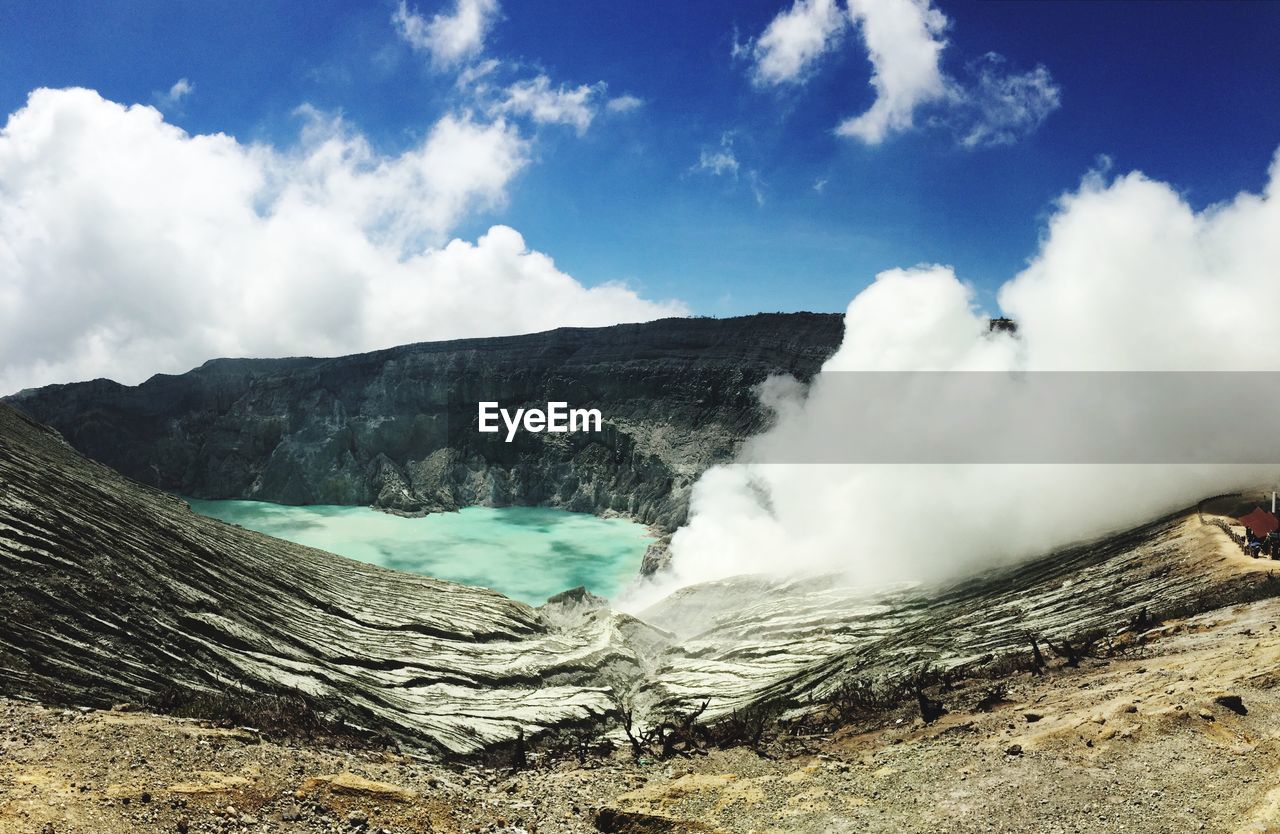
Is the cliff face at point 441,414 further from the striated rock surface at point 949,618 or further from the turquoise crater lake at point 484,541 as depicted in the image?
the striated rock surface at point 949,618

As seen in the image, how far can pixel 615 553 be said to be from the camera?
74.4 m

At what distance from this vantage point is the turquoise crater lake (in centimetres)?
6456

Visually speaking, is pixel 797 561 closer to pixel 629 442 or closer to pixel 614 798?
pixel 614 798

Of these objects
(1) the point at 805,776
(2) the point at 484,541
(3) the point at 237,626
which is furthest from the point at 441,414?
(1) the point at 805,776

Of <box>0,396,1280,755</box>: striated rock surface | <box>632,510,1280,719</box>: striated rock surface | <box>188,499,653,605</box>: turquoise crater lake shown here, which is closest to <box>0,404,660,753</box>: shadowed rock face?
<box>0,396,1280,755</box>: striated rock surface

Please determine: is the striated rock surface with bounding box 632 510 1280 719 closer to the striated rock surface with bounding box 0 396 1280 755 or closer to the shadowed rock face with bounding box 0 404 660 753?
the striated rock surface with bounding box 0 396 1280 755

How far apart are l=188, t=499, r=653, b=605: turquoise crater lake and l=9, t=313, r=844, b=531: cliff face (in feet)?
14.6

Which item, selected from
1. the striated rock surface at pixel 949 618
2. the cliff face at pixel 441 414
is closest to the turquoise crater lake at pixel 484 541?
the cliff face at pixel 441 414

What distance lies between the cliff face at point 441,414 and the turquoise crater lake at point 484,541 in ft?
14.6

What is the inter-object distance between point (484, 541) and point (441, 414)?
110 ft

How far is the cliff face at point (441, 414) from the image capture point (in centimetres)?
9725

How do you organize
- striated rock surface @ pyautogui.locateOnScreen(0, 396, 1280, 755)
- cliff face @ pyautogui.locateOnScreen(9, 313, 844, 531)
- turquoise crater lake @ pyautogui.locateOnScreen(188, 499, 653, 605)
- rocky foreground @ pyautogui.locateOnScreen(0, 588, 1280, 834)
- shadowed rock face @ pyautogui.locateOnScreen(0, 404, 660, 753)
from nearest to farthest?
rocky foreground @ pyautogui.locateOnScreen(0, 588, 1280, 834)
shadowed rock face @ pyautogui.locateOnScreen(0, 404, 660, 753)
striated rock surface @ pyautogui.locateOnScreen(0, 396, 1280, 755)
turquoise crater lake @ pyautogui.locateOnScreen(188, 499, 653, 605)
cliff face @ pyautogui.locateOnScreen(9, 313, 844, 531)

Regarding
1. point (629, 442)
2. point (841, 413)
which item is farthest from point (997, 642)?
point (629, 442)

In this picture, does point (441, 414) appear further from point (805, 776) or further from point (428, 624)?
point (805, 776)
